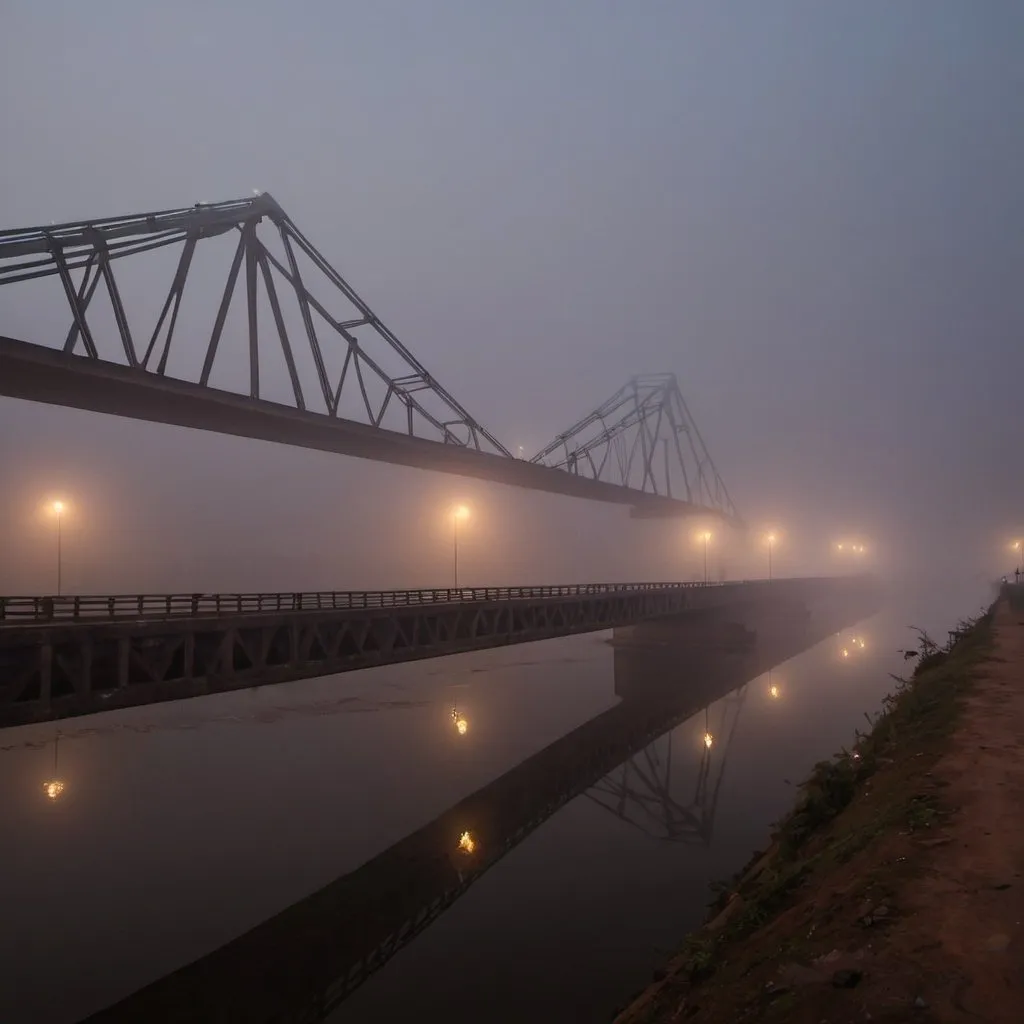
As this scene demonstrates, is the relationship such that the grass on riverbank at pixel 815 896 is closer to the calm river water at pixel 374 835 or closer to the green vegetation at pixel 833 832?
the green vegetation at pixel 833 832

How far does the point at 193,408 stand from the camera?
3575cm

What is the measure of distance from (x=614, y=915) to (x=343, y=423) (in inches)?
1296

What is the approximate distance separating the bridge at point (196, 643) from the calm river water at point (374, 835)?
4.56 m

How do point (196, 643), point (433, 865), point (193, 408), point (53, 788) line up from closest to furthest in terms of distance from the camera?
point (433, 865), point (196, 643), point (53, 788), point (193, 408)

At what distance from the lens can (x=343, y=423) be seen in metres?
44.0

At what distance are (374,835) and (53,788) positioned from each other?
→ 1243 centimetres

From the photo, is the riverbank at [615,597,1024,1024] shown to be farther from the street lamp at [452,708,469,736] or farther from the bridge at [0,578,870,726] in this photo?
the street lamp at [452,708,469,736]

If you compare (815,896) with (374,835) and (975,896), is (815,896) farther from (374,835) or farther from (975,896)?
(374,835)

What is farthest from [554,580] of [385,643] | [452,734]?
[385,643]

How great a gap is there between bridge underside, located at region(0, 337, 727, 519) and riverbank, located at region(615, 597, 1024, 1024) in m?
29.4

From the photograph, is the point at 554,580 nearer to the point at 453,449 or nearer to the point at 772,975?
the point at 453,449

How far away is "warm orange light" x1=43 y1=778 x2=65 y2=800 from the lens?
24819 mm

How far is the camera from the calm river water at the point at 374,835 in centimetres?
1489

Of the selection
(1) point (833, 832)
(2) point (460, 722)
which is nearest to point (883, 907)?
(1) point (833, 832)
